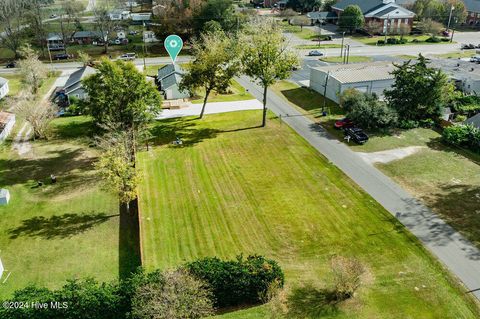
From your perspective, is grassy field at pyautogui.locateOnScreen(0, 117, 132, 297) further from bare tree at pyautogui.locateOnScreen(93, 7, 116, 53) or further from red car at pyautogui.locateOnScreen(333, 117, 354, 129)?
bare tree at pyautogui.locateOnScreen(93, 7, 116, 53)

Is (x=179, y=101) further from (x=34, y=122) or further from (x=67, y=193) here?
(x=67, y=193)

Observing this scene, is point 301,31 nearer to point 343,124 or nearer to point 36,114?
point 343,124

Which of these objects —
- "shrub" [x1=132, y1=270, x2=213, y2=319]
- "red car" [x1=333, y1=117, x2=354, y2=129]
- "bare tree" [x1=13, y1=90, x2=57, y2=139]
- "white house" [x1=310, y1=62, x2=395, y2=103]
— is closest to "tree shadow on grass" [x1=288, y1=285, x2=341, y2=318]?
"shrub" [x1=132, y1=270, x2=213, y2=319]

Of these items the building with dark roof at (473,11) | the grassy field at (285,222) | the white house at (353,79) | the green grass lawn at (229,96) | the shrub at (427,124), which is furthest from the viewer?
the building with dark roof at (473,11)

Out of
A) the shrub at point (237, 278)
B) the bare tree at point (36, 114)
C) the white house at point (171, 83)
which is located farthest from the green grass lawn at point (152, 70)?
the shrub at point (237, 278)

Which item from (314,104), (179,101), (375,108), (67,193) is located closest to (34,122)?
(67,193)

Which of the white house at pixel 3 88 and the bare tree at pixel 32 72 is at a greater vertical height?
the bare tree at pixel 32 72

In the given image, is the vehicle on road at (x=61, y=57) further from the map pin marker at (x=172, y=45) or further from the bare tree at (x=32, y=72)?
the map pin marker at (x=172, y=45)

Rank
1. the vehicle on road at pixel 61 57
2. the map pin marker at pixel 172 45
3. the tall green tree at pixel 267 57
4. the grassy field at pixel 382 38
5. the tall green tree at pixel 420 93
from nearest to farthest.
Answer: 1. the tall green tree at pixel 267 57
2. the tall green tree at pixel 420 93
3. the map pin marker at pixel 172 45
4. the vehicle on road at pixel 61 57
5. the grassy field at pixel 382 38
